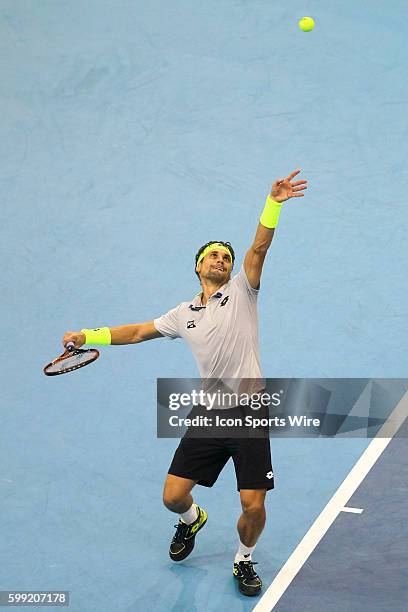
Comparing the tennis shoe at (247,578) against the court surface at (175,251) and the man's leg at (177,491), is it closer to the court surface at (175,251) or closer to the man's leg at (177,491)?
the court surface at (175,251)

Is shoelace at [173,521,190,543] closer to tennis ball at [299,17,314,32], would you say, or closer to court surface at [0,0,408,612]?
court surface at [0,0,408,612]

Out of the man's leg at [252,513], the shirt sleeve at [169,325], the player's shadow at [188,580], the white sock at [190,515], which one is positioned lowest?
the player's shadow at [188,580]

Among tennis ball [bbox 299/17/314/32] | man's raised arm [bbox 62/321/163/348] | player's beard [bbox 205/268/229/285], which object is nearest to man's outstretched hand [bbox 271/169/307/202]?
player's beard [bbox 205/268/229/285]

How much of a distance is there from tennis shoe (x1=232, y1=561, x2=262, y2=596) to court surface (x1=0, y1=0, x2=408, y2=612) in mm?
82

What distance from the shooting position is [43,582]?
780cm

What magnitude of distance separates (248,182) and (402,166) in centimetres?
192

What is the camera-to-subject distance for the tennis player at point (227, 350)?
7.62m

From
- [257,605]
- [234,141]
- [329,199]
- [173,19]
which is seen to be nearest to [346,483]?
[257,605]

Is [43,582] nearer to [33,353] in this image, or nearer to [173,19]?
[33,353]

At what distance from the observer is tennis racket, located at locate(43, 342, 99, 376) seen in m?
7.70

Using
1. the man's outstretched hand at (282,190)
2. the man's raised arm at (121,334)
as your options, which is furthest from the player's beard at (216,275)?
the man's outstretched hand at (282,190)

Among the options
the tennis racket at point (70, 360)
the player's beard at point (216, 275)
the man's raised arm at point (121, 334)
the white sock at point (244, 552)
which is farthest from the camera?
the man's raised arm at point (121, 334)

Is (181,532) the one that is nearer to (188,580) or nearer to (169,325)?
(188,580)

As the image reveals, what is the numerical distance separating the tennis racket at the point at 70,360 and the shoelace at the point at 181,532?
151cm
